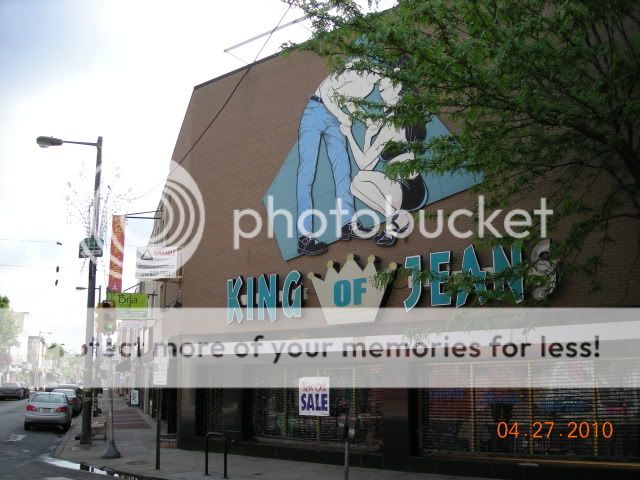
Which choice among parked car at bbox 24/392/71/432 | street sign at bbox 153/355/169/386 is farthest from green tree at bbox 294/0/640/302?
parked car at bbox 24/392/71/432

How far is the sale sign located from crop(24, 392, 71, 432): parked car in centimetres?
1461

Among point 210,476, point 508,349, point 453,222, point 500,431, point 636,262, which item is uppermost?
point 453,222

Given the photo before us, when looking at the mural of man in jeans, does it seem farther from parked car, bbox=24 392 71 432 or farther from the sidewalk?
parked car, bbox=24 392 71 432

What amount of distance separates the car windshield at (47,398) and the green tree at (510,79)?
20592 millimetres

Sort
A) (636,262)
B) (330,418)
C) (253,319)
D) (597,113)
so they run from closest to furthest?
1. (597,113)
2. (636,262)
3. (330,418)
4. (253,319)

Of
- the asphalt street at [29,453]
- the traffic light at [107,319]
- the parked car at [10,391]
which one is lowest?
the parked car at [10,391]

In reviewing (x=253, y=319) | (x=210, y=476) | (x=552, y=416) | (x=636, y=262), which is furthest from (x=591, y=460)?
(x=253, y=319)

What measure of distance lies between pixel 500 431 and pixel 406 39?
7.95m

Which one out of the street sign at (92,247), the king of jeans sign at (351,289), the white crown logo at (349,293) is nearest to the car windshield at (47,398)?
the street sign at (92,247)

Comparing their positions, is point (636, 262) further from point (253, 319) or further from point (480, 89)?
point (253, 319)

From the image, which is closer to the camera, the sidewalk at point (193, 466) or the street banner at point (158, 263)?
the sidewalk at point (193, 466)

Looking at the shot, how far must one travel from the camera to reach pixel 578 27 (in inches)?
375

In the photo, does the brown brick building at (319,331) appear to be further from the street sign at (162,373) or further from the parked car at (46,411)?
the parked car at (46,411)

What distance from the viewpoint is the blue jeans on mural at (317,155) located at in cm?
1646
